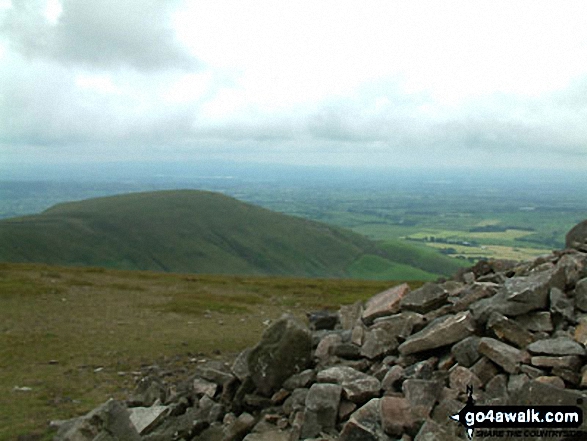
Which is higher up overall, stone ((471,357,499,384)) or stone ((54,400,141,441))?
stone ((471,357,499,384))

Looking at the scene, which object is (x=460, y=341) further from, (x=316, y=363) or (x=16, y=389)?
(x=16, y=389)

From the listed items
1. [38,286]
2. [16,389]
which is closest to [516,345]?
[16,389]

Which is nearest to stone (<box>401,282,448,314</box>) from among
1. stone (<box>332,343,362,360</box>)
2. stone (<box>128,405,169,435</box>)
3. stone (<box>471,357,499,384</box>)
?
stone (<box>332,343,362,360</box>)

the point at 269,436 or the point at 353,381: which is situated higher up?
the point at 353,381

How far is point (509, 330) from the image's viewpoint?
Result: 13.4 meters

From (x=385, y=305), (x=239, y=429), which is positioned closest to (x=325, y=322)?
(x=385, y=305)

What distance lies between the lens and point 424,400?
11.9 m

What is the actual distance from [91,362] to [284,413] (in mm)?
15278

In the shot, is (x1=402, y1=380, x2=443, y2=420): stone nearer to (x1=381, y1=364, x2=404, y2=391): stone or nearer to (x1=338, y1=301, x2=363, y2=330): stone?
(x1=381, y1=364, x2=404, y2=391): stone

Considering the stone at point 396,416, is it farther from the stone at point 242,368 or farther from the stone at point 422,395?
the stone at point 242,368

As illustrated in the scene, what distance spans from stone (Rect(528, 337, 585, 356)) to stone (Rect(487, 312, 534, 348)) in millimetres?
552

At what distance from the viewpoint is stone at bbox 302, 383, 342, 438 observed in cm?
1266

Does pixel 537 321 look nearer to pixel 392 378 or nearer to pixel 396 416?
pixel 392 378

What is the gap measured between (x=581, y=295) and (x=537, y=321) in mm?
1645
